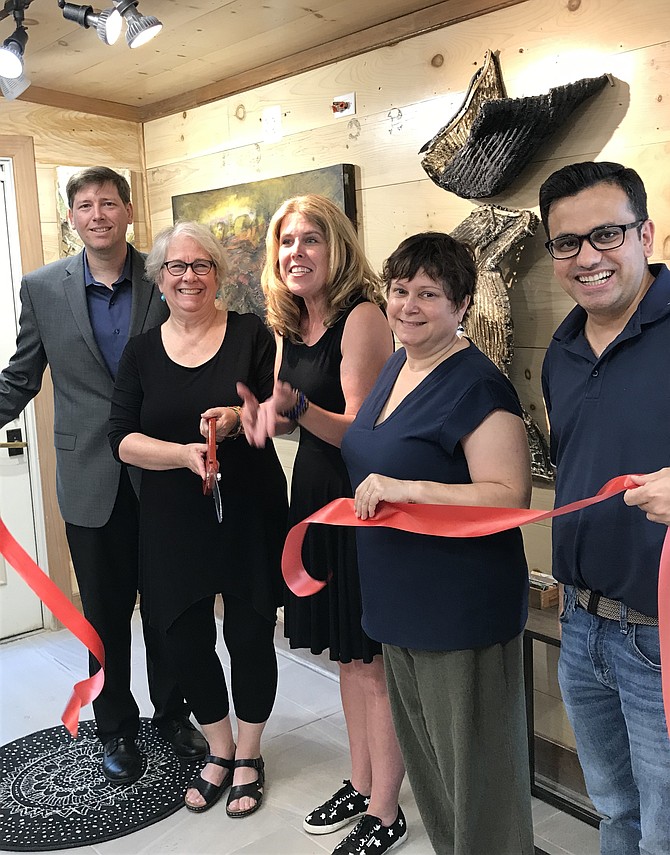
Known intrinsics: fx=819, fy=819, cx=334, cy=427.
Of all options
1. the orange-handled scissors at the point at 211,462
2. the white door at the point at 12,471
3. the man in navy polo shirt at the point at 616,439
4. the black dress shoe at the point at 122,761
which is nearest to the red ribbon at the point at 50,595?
the black dress shoe at the point at 122,761

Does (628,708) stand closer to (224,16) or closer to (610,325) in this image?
(610,325)

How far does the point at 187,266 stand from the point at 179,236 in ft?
0.29

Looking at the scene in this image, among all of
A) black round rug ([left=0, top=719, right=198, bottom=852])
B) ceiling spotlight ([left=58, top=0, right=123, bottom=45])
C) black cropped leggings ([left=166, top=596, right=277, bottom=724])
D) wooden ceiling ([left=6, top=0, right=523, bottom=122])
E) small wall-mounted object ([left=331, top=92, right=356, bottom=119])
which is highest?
wooden ceiling ([left=6, top=0, right=523, bottom=122])

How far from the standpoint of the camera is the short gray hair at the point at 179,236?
2.22m

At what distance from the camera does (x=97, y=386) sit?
99.6 inches

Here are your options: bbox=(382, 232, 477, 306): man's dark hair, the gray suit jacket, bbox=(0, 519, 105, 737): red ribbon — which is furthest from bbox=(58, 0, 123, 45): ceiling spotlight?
bbox=(0, 519, 105, 737): red ribbon

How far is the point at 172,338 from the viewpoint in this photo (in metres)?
2.27

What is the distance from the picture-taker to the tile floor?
7.42 ft

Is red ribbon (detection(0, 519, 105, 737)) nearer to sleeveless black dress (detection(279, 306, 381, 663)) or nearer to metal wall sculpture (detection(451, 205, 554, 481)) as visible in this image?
sleeveless black dress (detection(279, 306, 381, 663))

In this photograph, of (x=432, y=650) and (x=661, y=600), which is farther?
(x=432, y=650)

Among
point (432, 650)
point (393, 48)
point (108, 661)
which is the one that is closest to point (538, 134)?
point (393, 48)

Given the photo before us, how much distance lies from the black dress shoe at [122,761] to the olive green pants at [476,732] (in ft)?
3.95

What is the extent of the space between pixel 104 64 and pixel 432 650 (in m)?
2.69

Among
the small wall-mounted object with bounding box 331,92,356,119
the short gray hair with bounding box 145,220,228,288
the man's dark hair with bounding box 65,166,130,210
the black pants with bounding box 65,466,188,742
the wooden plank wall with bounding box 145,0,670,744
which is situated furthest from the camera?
the small wall-mounted object with bounding box 331,92,356,119
